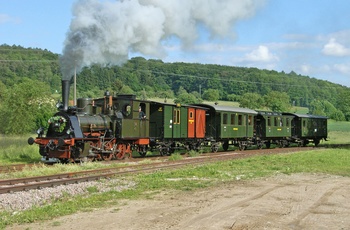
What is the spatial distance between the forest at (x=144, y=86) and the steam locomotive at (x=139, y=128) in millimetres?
17459

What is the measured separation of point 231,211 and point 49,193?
4.90 metres

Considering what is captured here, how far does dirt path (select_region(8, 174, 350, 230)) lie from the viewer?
7715 mm

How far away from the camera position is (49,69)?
91.5 meters

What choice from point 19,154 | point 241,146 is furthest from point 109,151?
point 241,146

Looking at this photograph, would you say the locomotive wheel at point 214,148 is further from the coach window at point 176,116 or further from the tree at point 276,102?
the tree at point 276,102

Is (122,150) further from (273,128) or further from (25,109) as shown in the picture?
(25,109)

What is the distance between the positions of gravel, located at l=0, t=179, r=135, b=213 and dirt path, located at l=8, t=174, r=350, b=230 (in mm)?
1684

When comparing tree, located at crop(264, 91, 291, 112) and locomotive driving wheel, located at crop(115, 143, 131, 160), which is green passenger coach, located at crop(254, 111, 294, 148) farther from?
tree, located at crop(264, 91, 291, 112)

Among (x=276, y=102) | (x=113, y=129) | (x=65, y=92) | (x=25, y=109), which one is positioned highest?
(x=276, y=102)

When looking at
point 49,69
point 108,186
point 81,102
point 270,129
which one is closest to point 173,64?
point 49,69

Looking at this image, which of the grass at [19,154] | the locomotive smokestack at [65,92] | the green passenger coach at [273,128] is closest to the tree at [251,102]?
the green passenger coach at [273,128]

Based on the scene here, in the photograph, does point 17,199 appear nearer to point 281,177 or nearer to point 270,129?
point 281,177

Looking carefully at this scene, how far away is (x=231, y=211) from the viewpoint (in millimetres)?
8852

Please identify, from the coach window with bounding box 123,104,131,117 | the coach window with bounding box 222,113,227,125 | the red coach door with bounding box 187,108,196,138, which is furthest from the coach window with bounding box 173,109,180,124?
the coach window with bounding box 222,113,227,125
